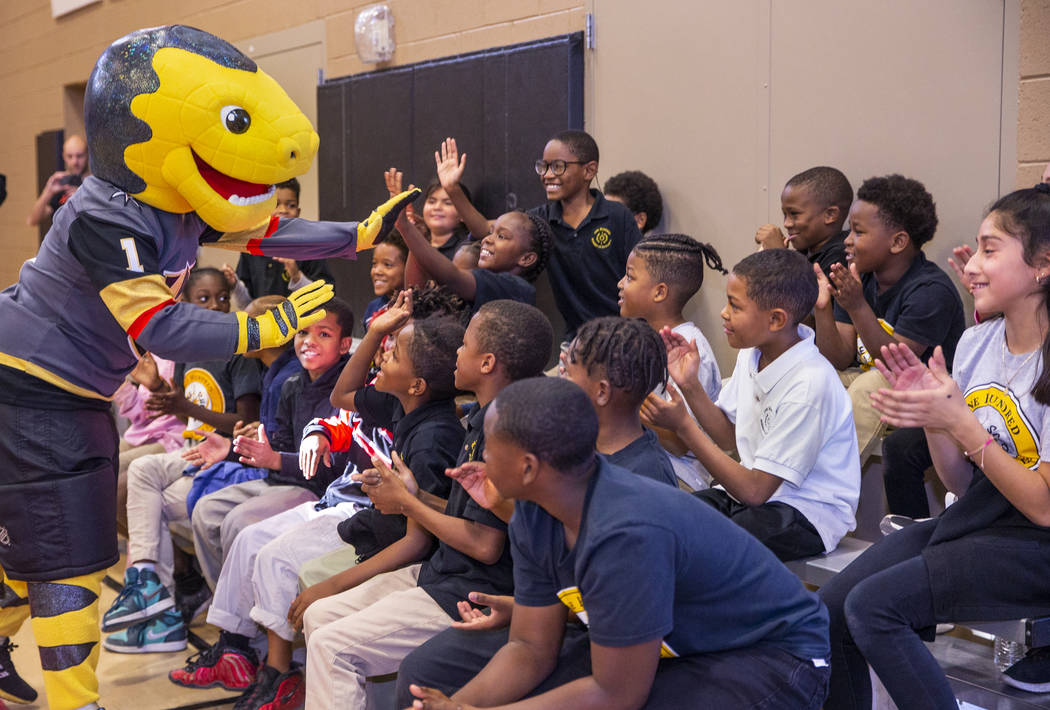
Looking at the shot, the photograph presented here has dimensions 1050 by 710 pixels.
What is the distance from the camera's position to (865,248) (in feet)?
10.7

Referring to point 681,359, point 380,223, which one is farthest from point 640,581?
point 380,223

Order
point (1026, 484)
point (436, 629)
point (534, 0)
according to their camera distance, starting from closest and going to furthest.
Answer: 1. point (1026, 484)
2. point (436, 629)
3. point (534, 0)

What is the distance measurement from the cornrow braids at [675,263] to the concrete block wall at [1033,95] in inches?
40.3

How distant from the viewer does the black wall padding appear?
182 inches

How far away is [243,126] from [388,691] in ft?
4.50

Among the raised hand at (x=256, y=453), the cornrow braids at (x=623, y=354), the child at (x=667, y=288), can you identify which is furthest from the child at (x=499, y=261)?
the cornrow braids at (x=623, y=354)

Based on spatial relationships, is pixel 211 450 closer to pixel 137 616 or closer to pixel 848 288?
pixel 137 616

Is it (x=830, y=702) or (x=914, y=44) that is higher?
(x=914, y=44)

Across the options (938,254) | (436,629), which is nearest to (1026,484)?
(436,629)

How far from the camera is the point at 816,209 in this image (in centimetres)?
358

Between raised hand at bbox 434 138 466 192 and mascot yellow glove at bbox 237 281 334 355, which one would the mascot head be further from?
raised hand at bbox 434 138 466 192

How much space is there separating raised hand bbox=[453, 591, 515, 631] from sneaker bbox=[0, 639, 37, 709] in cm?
172

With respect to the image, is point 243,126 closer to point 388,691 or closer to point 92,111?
point 92,111

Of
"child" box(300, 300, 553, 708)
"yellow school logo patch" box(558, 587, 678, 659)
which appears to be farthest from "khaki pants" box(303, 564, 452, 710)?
"yellow school logo patch" box(558, 587, 678, 659)
